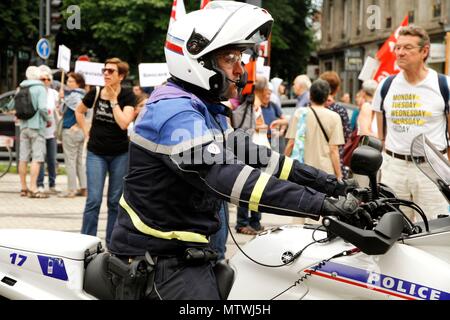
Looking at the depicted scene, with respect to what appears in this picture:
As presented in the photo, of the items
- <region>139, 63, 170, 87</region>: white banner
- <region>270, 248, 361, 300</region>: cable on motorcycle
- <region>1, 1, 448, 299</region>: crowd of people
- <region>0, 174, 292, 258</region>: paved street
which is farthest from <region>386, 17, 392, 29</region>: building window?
<region>270, 248, 361, 300</region>: cable on motorcycle

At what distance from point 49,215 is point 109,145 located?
288 centimetres

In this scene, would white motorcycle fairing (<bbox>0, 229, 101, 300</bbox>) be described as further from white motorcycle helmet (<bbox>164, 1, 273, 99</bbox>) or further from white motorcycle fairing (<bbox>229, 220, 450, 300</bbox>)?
white motorcycle helmet (<bbox>164, 1, 273, 99</bbox>)

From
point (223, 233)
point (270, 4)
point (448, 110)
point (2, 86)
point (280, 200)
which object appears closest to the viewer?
point (280, 200)

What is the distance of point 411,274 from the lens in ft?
8.81

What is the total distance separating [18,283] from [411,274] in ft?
4.95

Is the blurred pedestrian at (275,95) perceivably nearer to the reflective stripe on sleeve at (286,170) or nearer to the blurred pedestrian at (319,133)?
the blurred pedestrian at (319,133)

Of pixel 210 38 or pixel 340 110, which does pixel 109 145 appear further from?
pixel 210 38

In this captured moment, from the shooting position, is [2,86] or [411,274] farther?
[2,86]

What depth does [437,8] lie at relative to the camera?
28.2m

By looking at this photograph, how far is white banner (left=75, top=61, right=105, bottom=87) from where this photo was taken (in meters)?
12.7

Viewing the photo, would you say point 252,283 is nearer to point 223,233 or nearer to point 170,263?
point 170,263

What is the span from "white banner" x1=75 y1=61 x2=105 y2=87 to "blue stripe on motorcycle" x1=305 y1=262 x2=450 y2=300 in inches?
404

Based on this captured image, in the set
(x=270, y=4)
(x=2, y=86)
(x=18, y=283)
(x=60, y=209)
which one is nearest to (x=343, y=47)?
(x=270, y=4)

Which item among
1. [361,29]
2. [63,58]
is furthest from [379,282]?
[361,29]
